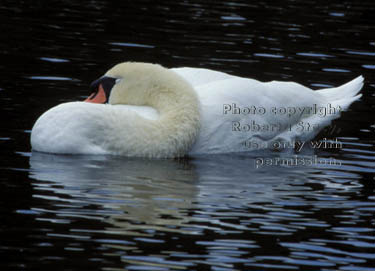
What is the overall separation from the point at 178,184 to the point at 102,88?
2146 millimetres

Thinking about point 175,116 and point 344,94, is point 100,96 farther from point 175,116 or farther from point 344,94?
point 344,94

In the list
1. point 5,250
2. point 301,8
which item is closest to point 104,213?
point 5,250

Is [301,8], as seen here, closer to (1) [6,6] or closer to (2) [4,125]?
(1) [6,6]

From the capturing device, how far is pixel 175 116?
10836mm

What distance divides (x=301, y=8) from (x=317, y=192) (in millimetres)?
12438

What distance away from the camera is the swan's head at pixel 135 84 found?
11.2 meters

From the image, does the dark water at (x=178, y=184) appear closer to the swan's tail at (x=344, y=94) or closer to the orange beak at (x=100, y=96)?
the swan's tail at (x=344, y=94)

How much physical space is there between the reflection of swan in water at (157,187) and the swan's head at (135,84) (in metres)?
0.93

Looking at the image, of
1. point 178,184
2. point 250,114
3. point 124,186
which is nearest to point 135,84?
point 250,114

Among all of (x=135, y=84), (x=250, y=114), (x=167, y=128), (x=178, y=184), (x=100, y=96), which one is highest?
(x=135, y=84)

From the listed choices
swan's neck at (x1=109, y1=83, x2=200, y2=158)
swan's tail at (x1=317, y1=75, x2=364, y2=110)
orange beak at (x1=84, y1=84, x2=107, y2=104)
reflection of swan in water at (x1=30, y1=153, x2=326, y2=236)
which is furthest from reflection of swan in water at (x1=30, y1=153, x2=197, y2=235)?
swan's tail at (x1=317, y1=75, x2=364, y2=110)

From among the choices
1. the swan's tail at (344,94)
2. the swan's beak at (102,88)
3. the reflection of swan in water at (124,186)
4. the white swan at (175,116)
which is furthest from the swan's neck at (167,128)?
the swan's tail at (344,94)

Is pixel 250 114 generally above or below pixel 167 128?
above

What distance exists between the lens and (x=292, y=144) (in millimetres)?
12156
